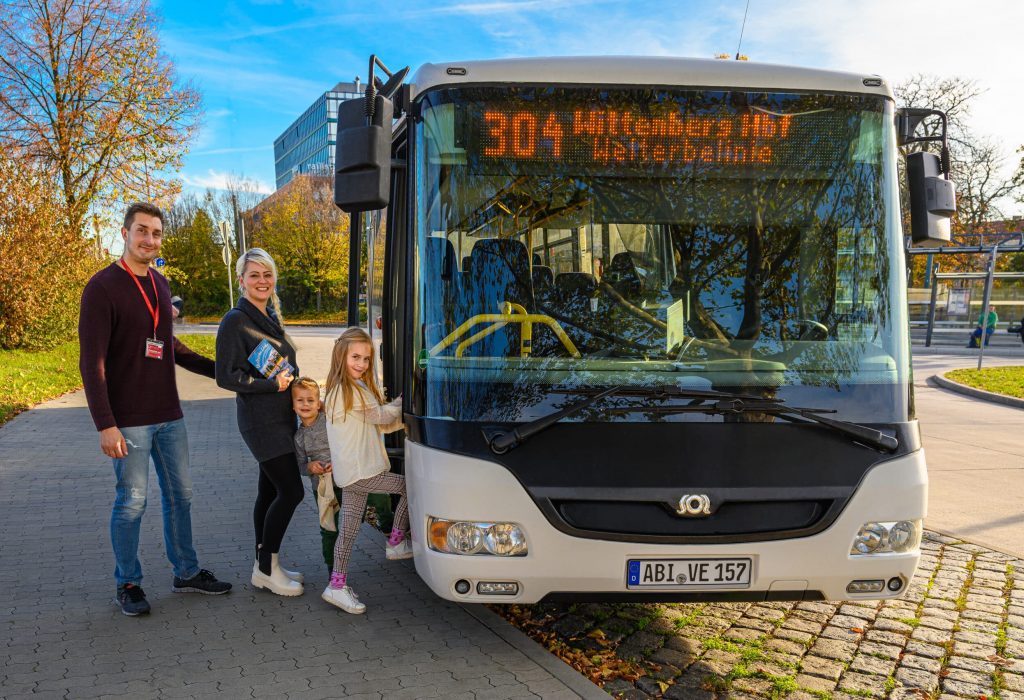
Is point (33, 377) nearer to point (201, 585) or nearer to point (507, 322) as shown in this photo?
point (201, 585)

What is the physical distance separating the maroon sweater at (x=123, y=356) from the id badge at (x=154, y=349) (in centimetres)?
2

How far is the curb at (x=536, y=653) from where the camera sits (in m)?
3.71

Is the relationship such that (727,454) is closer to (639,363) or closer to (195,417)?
(639,363)

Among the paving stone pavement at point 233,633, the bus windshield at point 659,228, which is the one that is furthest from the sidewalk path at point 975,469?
the paving stone pavement at point 233,633

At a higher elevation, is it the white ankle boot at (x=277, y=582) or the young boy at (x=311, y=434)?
the young boy at (x=311, y=434)

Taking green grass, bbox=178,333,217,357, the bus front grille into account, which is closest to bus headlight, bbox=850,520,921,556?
the bus front grille

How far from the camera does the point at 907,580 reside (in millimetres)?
3713

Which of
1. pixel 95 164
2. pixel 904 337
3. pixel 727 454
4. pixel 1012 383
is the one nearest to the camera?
pixel 727 454

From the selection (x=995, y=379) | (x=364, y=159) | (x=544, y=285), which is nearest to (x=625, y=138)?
(x=544, y=285)

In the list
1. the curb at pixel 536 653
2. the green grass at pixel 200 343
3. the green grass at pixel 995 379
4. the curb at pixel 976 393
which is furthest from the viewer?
the green grass at pixel 200 343

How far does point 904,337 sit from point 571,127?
181 centimetres

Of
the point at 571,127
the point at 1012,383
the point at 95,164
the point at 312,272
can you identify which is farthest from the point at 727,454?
the point at 312,272

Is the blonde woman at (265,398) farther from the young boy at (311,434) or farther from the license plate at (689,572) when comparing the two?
the license plate at (689,572)

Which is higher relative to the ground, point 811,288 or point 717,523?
point 811,288
